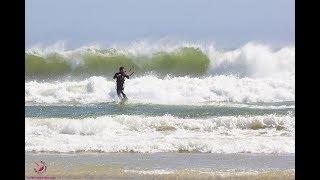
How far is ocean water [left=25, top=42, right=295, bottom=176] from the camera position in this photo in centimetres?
706

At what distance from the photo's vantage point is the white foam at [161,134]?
5293mm

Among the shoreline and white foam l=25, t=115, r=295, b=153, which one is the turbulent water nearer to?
white foam l=25, t=115, r=295, b=153

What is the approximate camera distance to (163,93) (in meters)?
10.5

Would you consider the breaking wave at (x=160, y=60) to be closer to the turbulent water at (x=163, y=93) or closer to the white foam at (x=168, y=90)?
the turbulent water at (x=163, y=93)

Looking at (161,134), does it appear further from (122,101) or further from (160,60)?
(160,60)

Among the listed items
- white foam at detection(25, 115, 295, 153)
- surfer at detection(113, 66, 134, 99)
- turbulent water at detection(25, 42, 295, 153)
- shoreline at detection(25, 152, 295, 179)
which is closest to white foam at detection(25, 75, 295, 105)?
turbulent water at detection(25, 42, 295, 153)

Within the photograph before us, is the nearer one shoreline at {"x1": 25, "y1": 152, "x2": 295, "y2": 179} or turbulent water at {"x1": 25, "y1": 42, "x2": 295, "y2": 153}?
shoreline at {"x1": 25, "y1": 152, "x2": 295, "y2": 179}

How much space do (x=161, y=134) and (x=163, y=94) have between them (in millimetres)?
3644

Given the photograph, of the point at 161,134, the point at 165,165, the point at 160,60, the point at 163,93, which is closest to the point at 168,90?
the point at 163,93

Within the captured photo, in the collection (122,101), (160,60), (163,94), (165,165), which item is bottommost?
(165,165)

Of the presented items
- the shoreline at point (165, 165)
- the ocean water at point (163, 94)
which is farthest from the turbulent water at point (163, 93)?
the shoreline at point (165, 165)

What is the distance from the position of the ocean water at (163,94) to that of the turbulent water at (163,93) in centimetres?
2

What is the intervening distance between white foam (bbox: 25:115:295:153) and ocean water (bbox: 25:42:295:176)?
16mm
